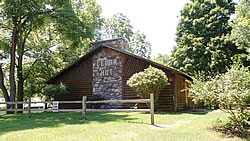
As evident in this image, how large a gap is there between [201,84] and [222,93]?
0.77 meters

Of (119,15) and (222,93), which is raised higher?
(119,15)

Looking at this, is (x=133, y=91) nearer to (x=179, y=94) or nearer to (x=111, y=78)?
(x=111, y=78)

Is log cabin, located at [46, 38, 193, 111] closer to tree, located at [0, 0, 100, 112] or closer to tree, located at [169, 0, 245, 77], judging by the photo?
tree, located at [0, 0, 100, 112]

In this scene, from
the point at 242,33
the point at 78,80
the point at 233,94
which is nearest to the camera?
the point at 233,94

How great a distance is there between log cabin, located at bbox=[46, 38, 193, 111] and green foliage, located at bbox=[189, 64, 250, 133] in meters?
6.62

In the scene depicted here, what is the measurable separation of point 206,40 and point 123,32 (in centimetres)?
1875

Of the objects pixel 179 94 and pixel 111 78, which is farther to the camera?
pixel 111 78

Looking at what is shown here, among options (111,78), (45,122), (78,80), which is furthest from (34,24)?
(45,122)

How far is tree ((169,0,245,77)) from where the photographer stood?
18.5 m

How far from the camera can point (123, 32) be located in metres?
36.2

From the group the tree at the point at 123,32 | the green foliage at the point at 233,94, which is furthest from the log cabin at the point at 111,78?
the tree at the point at 123,32

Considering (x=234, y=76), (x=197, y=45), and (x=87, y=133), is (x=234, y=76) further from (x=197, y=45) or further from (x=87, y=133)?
(x=197, y=45)

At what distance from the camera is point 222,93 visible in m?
5.40

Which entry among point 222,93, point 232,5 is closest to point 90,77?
point 222,93
